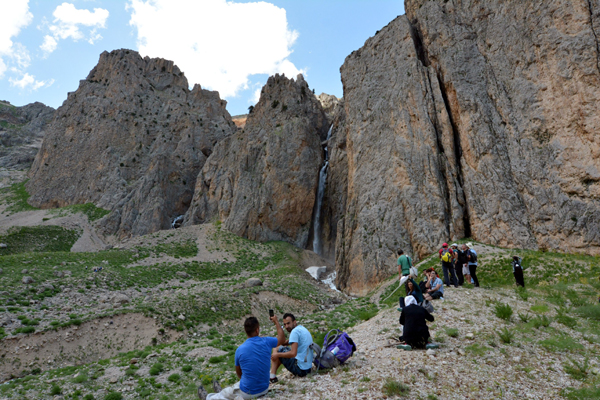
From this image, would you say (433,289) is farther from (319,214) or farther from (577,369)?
(319,214)

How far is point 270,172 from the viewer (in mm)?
57000

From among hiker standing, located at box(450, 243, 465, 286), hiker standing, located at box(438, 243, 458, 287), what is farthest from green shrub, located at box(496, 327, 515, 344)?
hiker standing, located at box(450, 243, 465, 286)

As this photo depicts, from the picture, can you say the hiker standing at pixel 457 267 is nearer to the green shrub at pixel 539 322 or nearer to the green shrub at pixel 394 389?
the green shrub at pixel 539 322

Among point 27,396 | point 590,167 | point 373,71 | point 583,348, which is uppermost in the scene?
point 373,71

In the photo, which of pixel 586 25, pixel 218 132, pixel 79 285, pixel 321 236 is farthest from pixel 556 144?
pixel 218 132

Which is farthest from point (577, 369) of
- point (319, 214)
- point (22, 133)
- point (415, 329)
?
point (22, 133)

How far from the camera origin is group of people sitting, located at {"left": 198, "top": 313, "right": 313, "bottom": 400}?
707 centimetres

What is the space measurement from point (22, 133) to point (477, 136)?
141m

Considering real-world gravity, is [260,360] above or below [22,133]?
below

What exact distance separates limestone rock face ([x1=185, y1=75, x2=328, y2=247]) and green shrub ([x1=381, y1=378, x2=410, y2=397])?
47989 mm

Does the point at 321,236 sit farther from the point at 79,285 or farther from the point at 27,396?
the point at 27,396

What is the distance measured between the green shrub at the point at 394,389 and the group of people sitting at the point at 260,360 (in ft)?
6.96

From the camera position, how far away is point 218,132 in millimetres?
81625

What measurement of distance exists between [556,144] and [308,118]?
42.3 m
